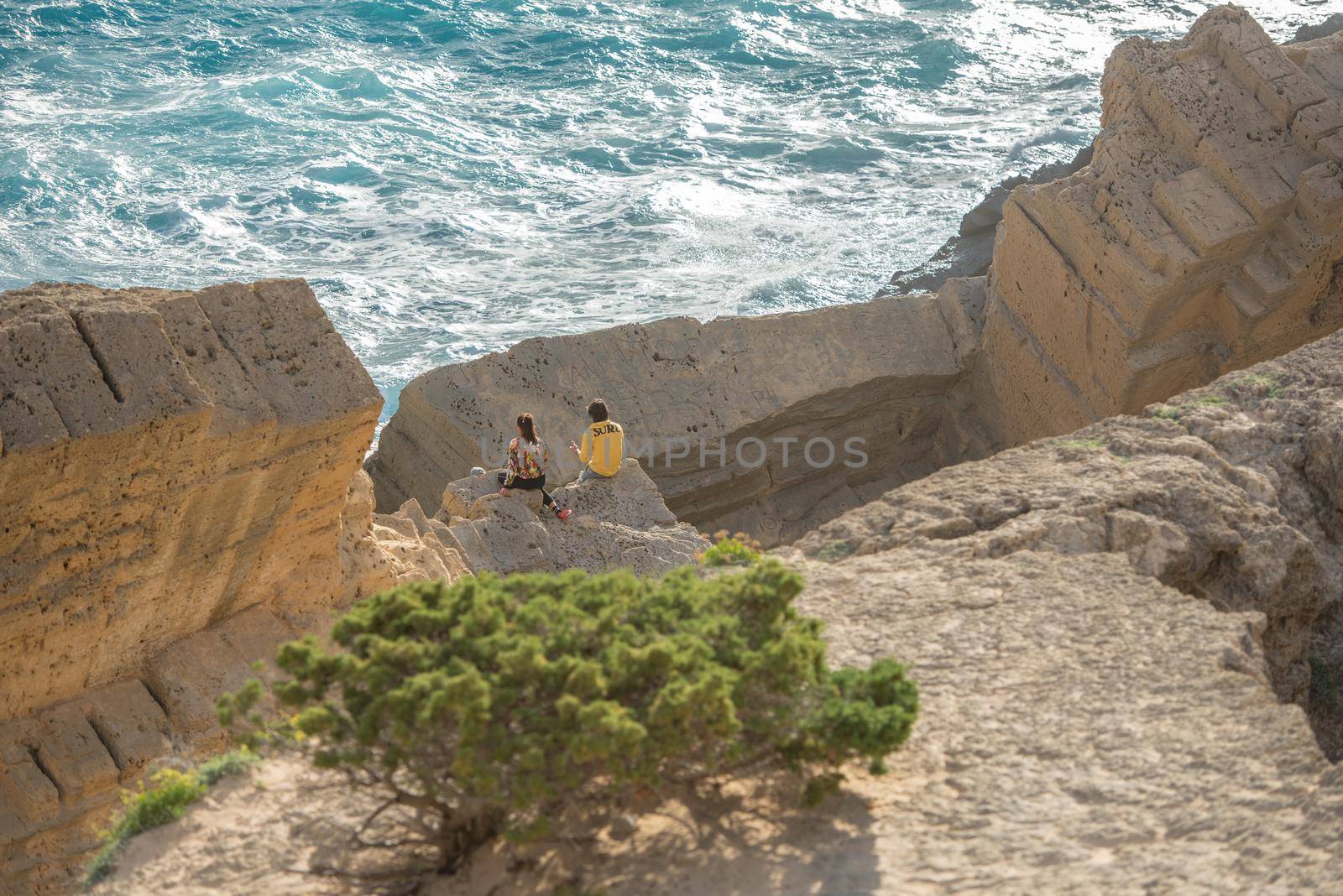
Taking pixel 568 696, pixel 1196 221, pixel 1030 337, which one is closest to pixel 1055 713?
pixel 568 696

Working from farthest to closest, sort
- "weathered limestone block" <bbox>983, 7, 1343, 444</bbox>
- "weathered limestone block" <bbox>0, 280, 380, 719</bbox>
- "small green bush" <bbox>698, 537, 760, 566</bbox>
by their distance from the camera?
"weathered limestone block" <bbox>983, 7, 1343, 444</bbox>, "small green bush" <bbox>698, 537, 760, 566</bbox>, "weathered limestone block" <bbox>0, 280, 380, 719</bbox>

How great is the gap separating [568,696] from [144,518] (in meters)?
3.06

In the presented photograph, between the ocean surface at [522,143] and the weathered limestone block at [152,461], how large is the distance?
9.25 meters

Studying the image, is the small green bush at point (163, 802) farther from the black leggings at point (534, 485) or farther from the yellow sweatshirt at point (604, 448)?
the yellow sweatshirt at point (604, 448)

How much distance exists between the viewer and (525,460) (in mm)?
8484

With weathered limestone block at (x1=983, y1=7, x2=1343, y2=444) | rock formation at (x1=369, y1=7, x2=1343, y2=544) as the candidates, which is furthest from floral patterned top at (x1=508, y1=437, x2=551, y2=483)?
weathered limestone block at (x1=983, y1=7, x2=1343, y2=444)

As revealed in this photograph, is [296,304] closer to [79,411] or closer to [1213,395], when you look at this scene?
[79,411]

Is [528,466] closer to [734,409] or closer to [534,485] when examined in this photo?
[534,485]

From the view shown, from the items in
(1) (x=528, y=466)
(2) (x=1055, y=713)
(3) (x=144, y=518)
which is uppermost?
(2) (x=1055, y=713)

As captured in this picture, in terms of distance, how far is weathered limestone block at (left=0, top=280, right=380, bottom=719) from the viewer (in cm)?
560

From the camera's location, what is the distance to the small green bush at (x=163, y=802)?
4524 mm

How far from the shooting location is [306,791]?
4574mm

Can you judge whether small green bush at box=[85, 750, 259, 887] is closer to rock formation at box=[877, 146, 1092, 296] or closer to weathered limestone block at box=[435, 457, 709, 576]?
weathered limestone block at box=[435, 457, 709, 576]

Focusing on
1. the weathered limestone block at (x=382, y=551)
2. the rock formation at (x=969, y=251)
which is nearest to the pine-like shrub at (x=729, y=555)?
the weathered limestone block at (x=382, y=551)
